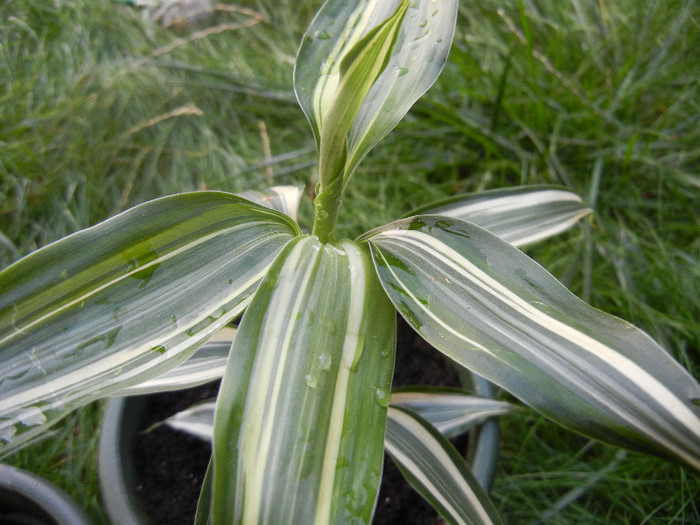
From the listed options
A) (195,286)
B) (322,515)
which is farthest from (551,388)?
(195,286)

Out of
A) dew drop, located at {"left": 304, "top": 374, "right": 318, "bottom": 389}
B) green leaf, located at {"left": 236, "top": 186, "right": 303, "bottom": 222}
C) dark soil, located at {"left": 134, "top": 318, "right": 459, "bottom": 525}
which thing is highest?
green leaf, located at {"left": 236, "top": 186, "right": 303, "bottom": 222}

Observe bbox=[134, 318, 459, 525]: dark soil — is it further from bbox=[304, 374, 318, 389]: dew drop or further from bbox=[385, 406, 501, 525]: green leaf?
bbox=[304, 374, 318, 389]: dew drop

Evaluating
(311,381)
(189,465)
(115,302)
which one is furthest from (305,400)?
(189,465)

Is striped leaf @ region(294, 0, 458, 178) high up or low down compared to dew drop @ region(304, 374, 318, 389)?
up

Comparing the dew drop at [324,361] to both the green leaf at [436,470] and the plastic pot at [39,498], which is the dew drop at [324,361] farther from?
the plastic pot at [39,498]

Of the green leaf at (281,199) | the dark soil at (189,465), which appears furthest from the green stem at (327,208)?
the dark soil at (189,465)

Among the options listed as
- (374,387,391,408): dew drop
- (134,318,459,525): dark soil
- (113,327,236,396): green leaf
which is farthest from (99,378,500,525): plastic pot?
(374,387,391,408): dew drop

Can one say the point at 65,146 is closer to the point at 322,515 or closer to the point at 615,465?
the point at 322,515
